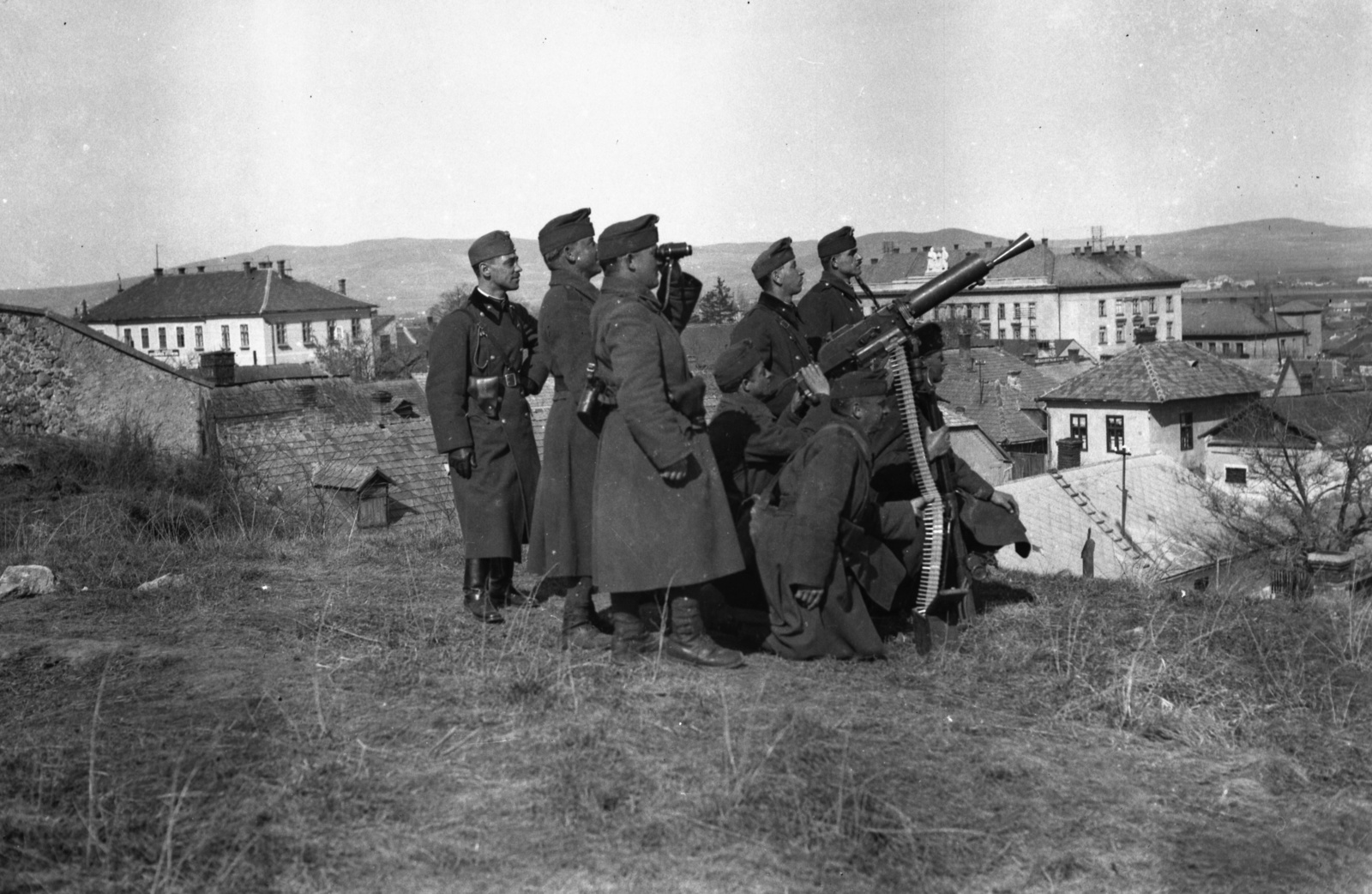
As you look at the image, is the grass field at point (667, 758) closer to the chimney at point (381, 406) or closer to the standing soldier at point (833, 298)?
the standing soldier at point (833, 298)

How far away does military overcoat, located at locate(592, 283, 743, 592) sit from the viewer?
5934 millimetres

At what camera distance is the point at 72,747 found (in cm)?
496

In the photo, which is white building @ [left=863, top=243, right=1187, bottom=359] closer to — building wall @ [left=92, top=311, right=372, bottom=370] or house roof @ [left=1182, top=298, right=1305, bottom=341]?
house roof @ [left=1182, top=298, right=1305, bottom=341]

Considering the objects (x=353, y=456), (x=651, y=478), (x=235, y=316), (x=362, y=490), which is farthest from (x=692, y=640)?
(x=235, y=316)

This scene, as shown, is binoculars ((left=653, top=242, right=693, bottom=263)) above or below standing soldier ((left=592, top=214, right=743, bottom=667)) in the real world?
above

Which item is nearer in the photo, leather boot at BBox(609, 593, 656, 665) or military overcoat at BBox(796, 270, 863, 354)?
leather boot at BBox(609, 593, 656, 665)

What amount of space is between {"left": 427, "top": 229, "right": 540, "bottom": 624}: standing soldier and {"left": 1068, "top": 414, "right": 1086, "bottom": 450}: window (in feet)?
147

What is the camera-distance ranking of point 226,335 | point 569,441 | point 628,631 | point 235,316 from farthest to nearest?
point 226,335, point 235,316, point 569,441, point 628,631

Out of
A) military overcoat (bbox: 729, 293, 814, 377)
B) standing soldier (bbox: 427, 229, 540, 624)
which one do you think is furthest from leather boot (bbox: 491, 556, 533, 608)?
military overcoat (bbox: 729, 293, 814, 377)

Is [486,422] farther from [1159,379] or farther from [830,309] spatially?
[1159,379]

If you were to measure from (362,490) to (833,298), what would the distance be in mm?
9549

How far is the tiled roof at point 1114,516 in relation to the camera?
2586 cm

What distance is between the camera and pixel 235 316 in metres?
89.7

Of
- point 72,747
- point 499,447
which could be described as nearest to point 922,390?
point 499,447
